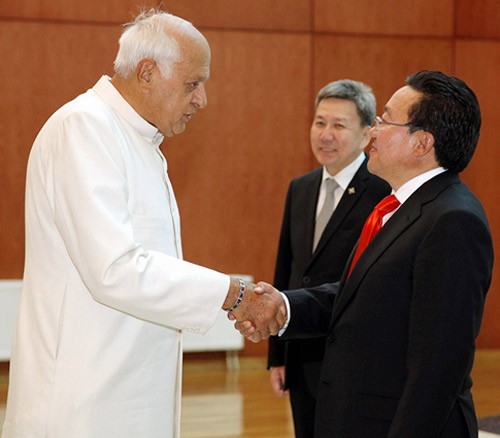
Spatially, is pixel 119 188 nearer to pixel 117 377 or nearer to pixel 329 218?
pixel 117 377

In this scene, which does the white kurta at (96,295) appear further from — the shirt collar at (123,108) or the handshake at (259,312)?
the handshake at (259,312)

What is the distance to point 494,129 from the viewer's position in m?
7.65

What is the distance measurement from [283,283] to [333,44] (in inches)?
149

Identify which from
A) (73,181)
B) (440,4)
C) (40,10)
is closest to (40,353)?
(73,181)

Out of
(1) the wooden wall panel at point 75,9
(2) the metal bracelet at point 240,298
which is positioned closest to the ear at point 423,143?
(2) the metal bracelet at point 240,298

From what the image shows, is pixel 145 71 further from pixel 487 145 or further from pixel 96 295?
pixel 487 145

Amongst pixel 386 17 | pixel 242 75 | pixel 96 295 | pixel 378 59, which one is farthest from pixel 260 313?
pixel 386 17

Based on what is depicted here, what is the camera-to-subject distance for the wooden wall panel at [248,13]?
6867mm

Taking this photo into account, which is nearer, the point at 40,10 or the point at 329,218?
the point at 329,218

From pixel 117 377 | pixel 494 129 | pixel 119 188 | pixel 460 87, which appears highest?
pixel 494 129

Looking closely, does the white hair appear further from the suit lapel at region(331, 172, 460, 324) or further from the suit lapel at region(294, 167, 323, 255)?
the suit lapel at region(294, 167, 323, 255)

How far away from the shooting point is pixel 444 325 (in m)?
2.16

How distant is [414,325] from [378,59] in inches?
212

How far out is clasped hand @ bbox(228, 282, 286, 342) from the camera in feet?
8.87
